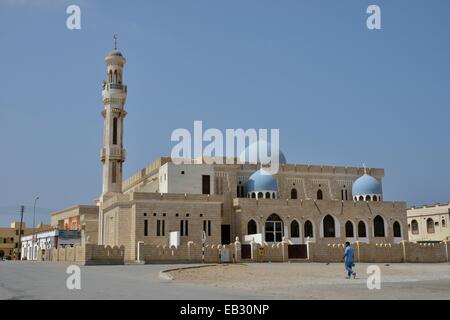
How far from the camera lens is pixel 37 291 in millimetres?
14367

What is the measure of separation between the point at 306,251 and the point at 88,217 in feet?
99.6

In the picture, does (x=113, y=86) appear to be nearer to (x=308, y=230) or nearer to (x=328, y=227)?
(x=308, y=230)

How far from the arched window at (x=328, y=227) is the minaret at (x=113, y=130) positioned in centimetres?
1940

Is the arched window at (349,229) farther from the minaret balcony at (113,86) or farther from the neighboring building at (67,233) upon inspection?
the minaret balcony at (113,86)

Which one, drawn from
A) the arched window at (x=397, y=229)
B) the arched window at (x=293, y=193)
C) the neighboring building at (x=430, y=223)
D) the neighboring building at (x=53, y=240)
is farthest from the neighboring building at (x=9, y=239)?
the arched window at (x=397, y=229)

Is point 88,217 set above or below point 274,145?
below

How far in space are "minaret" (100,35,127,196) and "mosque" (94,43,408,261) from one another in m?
0.09

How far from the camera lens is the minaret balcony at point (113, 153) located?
167 feet

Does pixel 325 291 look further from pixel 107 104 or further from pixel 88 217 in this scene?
pixel 88 217
